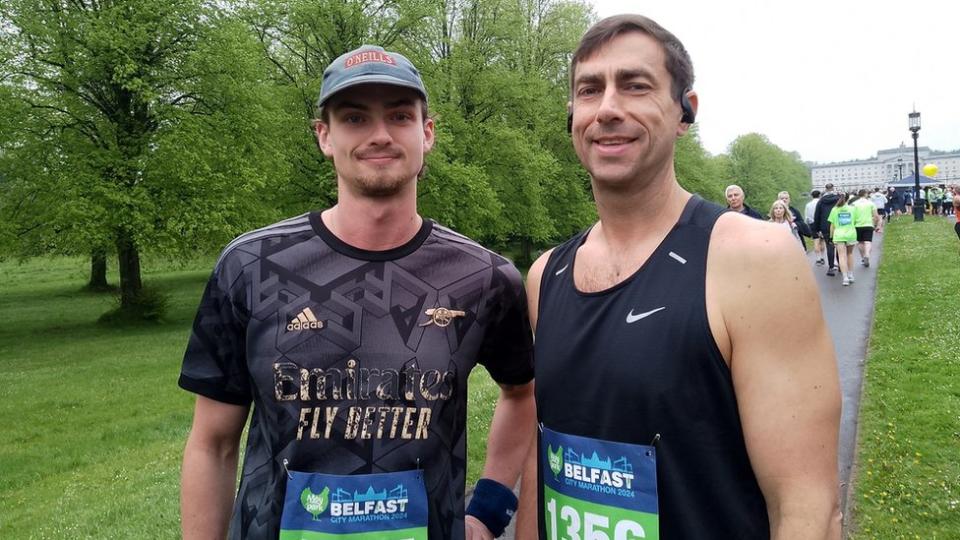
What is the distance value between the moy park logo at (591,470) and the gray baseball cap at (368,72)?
132cm

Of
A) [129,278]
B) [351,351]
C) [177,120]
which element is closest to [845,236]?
[351,351]

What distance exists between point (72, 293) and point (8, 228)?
1348cm

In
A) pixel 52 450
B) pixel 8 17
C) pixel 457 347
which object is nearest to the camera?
pixel 457 347

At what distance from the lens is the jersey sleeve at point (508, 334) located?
253cm

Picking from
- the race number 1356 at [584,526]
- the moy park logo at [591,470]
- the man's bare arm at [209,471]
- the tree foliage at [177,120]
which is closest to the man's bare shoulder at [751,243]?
the moy park logo at [591,470]

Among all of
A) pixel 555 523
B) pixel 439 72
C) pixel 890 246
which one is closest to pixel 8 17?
pixel 439 72

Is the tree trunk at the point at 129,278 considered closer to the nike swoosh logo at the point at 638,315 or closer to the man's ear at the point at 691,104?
the man's ear at the point at 691,104

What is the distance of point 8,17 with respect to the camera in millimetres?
18266

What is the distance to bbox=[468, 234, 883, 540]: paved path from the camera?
539cm

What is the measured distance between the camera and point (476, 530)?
8.24 feet

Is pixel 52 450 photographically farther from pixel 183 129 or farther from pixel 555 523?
pixel 183 129

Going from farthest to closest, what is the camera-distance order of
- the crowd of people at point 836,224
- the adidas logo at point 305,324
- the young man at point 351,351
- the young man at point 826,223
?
1. the young man at point 826,223
2. the crowd of people at point 836,224
3. the adidas logo at point 305,324
4. the young man at point 351,351

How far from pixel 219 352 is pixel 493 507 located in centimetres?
114

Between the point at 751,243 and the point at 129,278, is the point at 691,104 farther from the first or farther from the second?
the point at 129,278
